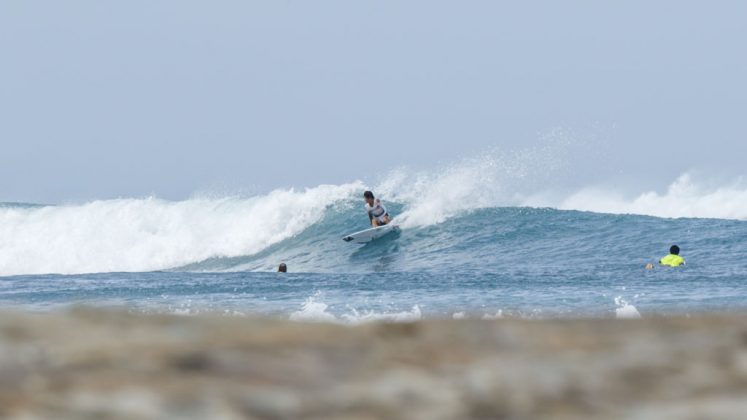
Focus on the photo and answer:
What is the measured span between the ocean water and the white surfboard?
0.94 ft

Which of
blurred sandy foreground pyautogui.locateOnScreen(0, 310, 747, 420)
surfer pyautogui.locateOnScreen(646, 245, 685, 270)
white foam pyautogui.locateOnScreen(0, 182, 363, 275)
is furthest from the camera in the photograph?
white foam pyautogui.locateOnScreen(0, 182, 363, 275)

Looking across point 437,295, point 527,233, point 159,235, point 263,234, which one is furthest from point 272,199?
point 437,295

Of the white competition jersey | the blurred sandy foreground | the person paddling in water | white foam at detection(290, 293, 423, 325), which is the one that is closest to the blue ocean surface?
white foam at detection(290, 293, 423, 325)

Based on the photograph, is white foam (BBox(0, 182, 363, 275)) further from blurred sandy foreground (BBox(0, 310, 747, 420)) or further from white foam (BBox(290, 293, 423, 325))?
blurred sandy foreground (BBox(0, 310, 747, 420))

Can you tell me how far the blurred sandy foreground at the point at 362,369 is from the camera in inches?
43.8

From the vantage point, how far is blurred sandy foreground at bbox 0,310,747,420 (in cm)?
111

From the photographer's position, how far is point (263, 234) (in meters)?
33.4

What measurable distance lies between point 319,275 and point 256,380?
63.6ft

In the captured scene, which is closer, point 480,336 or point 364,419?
point 364,419

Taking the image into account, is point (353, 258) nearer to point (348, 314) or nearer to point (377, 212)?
point (377, 212)

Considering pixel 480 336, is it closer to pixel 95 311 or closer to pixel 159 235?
pixel 95 311

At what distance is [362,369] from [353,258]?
2581 cm

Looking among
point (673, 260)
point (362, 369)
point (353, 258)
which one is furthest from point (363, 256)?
point (362, 369)

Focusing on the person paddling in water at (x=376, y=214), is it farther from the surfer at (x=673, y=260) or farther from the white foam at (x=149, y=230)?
the surfer at (x=673, y=260)
